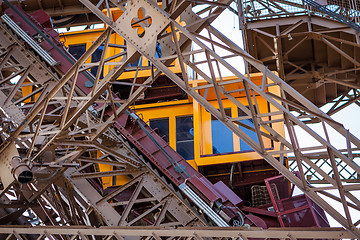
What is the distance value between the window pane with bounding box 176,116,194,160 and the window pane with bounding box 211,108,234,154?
95 centimetres

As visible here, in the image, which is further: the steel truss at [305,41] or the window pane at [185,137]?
the window pane at [185,137]

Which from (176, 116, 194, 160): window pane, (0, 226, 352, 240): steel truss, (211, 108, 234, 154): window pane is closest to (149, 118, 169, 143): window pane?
(176, 116, 194, 160): window pane

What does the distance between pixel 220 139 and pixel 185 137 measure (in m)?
1.48

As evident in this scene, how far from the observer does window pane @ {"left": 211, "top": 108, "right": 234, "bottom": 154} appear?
23.4 metres

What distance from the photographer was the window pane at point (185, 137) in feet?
78.5

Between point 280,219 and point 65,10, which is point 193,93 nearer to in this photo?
point 280,219

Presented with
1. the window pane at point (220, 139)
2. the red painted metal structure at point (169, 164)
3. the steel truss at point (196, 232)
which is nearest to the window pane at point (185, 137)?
the window pane at point (220, 139)

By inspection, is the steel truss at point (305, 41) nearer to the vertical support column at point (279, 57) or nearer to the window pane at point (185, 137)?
the vertical support column at point (279, 57)

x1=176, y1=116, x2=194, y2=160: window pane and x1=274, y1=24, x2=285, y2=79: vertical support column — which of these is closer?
x1=274, y1=24, x2=285, y2=79: vertical support column

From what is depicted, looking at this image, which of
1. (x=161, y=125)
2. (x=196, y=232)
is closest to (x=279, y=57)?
(x=161, y=125)

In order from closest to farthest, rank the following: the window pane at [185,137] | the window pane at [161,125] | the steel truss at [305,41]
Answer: the steel truss at [305,41] < the window pane at [185,137] < the window pane at [161,125]

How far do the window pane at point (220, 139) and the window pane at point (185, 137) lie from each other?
95cm

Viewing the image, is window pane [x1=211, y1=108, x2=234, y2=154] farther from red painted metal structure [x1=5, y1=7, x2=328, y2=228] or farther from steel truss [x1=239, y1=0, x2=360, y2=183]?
red painted metal structure [x1=5, y1=7, x2=328, y2=228]

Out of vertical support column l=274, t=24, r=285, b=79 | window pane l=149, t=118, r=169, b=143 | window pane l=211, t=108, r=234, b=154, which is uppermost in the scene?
vertical support column l=274, t=24, r=285, b=79
